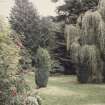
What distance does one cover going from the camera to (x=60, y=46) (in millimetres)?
20328

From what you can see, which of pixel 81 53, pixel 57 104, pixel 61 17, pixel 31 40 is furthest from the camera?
pixel 61 17

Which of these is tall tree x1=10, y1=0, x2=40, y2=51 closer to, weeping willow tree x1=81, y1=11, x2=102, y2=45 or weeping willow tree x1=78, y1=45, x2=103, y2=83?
weeping willow tree x1=81, y1=11, x2=102, y2=45

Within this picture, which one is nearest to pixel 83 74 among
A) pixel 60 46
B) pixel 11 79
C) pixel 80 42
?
pixel 80 42

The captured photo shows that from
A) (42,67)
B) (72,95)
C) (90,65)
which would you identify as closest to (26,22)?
(90,65)

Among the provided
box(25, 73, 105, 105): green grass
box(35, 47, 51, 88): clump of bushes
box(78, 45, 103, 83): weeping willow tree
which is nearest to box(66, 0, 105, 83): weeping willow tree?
box(78, 45, 103, 83): weeping willow tree

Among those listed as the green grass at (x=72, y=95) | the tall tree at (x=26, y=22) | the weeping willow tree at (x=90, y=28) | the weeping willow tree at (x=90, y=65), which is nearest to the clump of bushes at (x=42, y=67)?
the green grass at (x=72, y=95)

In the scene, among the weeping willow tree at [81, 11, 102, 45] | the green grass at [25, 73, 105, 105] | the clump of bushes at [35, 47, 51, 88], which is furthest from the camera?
the weeping willow tree at [81, 11, 102, 45]

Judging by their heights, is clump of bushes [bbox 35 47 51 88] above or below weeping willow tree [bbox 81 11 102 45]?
below

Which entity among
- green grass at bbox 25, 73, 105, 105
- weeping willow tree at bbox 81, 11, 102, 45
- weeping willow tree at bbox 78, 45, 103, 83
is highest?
weeping willow tree at bbox 81, 11, 102, 45

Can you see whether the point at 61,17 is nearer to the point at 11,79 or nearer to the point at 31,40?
the point at 31,40

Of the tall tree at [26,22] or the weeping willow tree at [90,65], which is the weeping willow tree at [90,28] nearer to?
the weeping willow tree at [90,65]

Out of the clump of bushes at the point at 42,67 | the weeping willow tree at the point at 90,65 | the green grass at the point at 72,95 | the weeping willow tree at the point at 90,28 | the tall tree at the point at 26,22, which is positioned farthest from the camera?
the tall tree at the point at 26,22

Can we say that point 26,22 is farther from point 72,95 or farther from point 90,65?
point 72,95

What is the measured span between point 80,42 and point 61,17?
595cm
